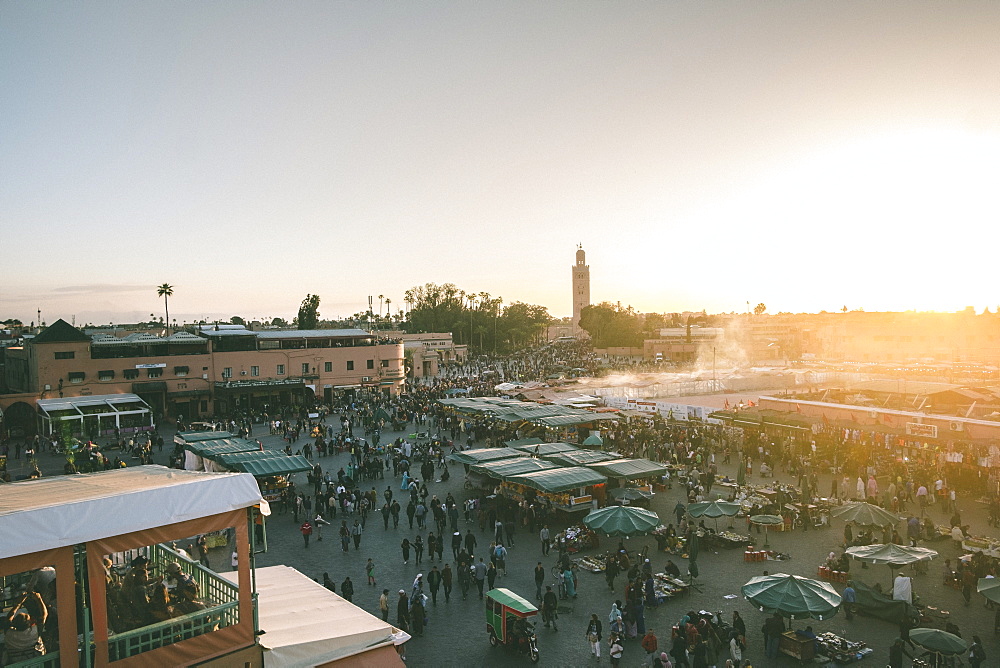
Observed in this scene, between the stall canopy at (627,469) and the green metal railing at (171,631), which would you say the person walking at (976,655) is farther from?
the green metal railing at (171,631)

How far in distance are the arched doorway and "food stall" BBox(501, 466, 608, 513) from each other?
110 feet

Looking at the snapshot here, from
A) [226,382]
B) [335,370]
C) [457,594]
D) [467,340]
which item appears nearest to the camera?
[457,594]

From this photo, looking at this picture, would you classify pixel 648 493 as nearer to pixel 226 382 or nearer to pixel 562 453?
pixel 562 453

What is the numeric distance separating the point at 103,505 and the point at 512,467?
1549 centimetres

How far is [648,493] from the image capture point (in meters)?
20.8

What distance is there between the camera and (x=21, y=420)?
36.9 metres

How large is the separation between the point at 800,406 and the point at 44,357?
4544 cm

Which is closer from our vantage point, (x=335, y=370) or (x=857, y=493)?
(x=857, y=493)

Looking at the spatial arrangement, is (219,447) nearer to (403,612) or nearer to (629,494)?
(403,612)

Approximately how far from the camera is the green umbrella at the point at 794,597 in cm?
1070

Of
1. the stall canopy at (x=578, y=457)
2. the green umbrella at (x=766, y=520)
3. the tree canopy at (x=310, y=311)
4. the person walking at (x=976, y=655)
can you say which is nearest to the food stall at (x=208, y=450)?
the stall canopy at (x=578, y=457)

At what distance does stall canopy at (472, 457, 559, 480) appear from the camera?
19.7m

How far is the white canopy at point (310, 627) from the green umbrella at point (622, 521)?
812cm

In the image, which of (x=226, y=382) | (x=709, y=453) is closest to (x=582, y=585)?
(x=709, y=453)
